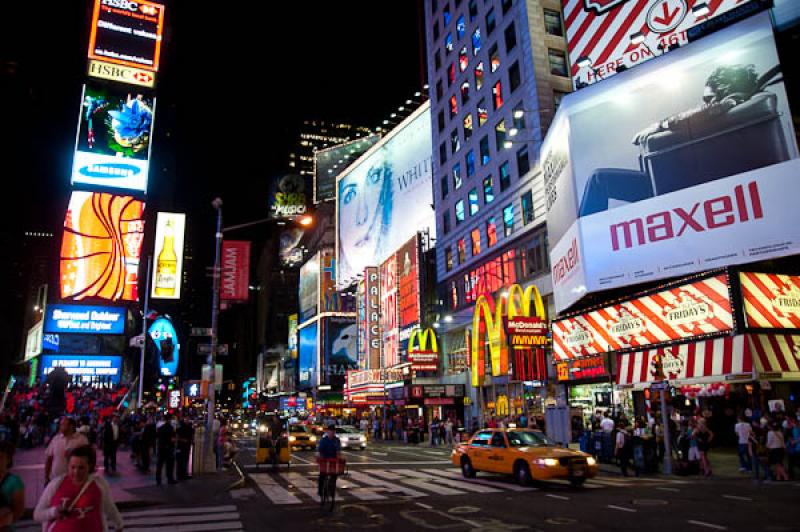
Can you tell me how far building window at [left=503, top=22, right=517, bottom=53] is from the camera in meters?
41.6

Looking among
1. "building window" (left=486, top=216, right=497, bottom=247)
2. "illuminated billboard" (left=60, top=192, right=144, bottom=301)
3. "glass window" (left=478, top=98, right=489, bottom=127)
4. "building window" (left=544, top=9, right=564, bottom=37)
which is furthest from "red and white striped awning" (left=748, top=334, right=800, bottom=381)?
"illuminated billboard" (left=60, top=192, right=144, bottom=301)

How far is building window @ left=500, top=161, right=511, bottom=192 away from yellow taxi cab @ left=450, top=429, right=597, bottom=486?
26189 millimetres

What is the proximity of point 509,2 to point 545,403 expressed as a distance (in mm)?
28644

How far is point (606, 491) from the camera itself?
14.7 metres

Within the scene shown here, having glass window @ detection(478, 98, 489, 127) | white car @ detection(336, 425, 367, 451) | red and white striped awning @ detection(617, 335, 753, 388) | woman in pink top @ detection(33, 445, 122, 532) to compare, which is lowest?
white car @ detection(336, 425, 367, 451)

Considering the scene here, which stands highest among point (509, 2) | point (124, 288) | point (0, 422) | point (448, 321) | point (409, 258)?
point (509, 2)

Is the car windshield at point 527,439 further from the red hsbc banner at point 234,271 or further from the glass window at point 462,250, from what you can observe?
the glass window at point 462,250

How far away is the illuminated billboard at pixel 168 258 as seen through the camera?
159 ft

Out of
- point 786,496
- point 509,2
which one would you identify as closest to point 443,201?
point 509,2

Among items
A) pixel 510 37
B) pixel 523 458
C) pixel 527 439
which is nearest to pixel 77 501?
pixel 523 458

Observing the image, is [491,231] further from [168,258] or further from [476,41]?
[168,258]

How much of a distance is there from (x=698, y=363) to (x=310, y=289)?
87502mm

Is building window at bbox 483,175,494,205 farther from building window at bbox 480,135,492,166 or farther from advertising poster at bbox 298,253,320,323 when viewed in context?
advertising poster at bbox 298,253,320,323

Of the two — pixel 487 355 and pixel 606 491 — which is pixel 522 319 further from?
pixel 606 491
